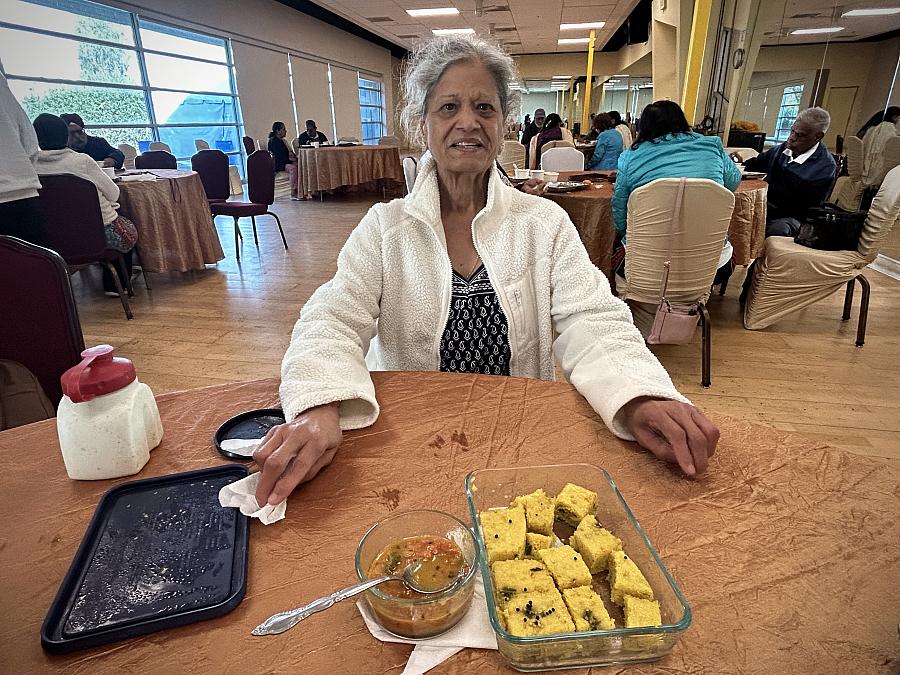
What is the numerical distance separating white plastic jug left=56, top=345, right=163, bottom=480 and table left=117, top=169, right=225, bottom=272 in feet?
12.8

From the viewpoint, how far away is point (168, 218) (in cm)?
413

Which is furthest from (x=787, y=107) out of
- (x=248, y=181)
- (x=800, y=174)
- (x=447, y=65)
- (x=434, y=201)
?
(x=434, y=201)

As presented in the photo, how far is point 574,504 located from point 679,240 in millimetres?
2221

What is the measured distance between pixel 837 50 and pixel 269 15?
9.71 metres

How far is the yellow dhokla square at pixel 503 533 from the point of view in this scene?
576 mm

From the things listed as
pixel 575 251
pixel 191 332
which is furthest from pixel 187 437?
pixel 191 332

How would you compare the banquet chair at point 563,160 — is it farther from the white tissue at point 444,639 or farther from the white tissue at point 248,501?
the white tissue at point 444,639

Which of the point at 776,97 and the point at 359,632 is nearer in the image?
the point at 359,632

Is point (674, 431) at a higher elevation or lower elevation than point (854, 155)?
lower

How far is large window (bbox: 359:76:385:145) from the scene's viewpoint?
53.0 ft

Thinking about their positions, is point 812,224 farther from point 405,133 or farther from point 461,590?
point 461,590

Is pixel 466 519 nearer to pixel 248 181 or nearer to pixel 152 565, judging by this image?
pixel 152 565

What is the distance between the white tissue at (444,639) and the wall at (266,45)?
9126 millimetres

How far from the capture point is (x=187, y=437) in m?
0.83
